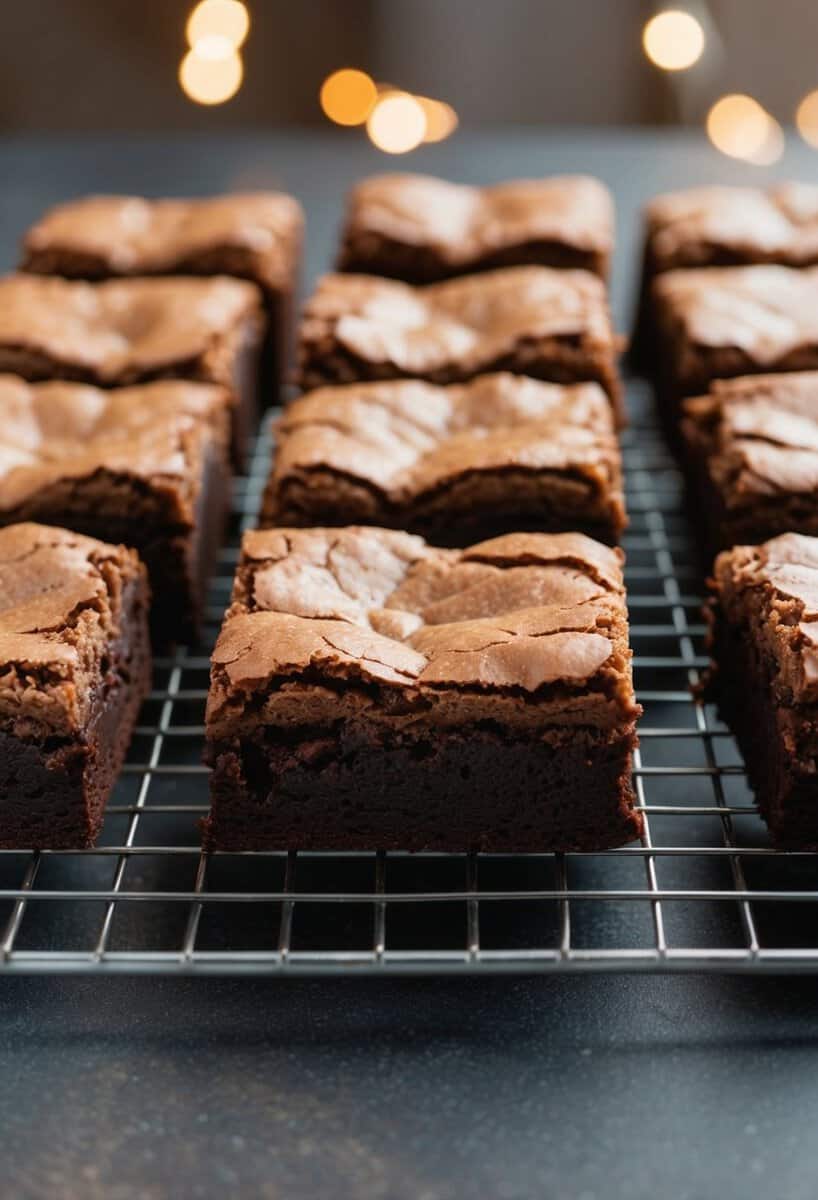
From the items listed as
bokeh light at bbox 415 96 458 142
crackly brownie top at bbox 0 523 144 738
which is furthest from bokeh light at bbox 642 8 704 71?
crackly brownie top at bbox 0 523 144 738

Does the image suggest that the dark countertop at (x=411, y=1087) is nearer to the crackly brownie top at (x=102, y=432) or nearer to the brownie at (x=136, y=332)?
the crackly brownie top at (x=102, y=432)

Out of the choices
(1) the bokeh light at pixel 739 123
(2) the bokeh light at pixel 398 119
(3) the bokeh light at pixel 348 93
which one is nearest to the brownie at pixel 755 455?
(1) the bokeh light at pixel 739 123

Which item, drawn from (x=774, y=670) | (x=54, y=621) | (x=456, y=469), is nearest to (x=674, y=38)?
(x=456, y=469)

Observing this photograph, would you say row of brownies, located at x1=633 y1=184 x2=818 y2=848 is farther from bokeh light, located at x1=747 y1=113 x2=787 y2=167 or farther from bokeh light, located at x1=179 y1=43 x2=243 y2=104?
bokeh light, located at x1=179 y1=43 x2=243 y2=104

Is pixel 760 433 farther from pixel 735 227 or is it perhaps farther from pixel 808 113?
pixel 808 113

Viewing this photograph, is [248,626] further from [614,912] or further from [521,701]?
[614,912]

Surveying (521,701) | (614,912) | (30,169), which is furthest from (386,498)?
(30,169)
